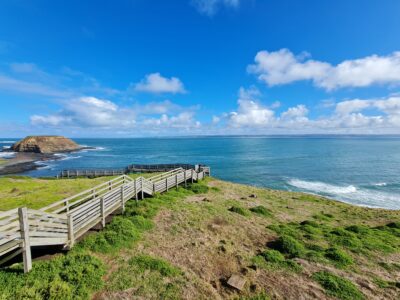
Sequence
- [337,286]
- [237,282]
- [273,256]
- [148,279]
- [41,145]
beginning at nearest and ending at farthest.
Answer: [148,279], [237,282], [337,286], [273,256], [41,145]

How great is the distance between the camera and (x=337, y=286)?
295 inches

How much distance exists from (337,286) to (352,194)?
3327cm

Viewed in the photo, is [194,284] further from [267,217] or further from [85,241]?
[267,217]

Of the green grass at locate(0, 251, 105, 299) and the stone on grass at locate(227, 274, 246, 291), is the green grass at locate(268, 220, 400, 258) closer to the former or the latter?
the stone on grass at locate(227, 274, 246, 291)

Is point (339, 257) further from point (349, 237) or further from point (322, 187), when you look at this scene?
point (322, 187)

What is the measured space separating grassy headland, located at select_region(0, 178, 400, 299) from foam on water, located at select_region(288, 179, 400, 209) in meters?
19.7

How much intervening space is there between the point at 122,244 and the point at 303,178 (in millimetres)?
44280

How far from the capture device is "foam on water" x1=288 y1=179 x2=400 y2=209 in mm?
30156

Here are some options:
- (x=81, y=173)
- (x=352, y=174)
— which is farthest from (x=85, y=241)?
(x=352, y=174)

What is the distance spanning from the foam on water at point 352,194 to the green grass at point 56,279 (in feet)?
112

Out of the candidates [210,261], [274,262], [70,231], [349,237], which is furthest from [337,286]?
[70,231]

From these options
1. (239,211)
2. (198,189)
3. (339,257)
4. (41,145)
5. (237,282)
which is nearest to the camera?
(237,282)

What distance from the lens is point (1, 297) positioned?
5.42 metres

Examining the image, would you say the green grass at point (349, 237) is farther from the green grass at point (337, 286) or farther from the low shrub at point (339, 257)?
the green grass at point (337, 286)
